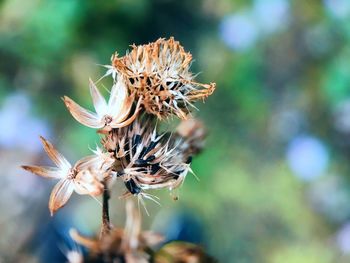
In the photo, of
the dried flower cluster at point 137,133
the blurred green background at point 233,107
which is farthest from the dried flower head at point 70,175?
the blurred green background at point 233,107

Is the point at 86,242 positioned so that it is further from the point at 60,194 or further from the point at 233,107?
the point at 233,107

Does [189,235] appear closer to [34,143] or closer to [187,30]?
[34,143]

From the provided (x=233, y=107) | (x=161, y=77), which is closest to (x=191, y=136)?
(x=161, y=77)

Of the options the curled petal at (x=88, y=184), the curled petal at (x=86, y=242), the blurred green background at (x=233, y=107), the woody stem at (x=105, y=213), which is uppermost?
the blurred green background at (x=233, y=107)

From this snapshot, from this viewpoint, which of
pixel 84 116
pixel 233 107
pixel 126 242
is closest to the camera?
pixel 126 242

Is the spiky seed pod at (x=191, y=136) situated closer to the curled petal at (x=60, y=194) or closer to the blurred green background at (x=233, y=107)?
the curled petal at (x=60, y=194)

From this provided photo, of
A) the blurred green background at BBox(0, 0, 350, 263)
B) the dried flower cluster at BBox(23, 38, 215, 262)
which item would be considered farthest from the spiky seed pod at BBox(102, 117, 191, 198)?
the blurred green background at BBox(0, 0, 350, 263)

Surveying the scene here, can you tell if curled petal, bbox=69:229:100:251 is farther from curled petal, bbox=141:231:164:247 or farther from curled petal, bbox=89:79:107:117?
curled petal, bbox=89:79:107:117
